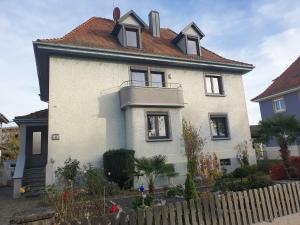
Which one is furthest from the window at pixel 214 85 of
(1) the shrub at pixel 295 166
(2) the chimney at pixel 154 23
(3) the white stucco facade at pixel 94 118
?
(1) the shrub at pixel 295 166

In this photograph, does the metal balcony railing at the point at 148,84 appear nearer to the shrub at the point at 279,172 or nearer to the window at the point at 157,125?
the window at the point at 157,125

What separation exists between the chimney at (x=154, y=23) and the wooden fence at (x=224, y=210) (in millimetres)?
15607

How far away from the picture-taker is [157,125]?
15281 millimetres

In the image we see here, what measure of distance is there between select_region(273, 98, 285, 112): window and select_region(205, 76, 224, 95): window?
43.8 ft

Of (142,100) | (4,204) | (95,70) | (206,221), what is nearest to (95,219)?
(206,221)

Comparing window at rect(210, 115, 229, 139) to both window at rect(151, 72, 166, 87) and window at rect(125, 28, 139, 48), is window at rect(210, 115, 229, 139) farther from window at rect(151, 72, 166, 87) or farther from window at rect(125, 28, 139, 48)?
window at rect(125, 28, 139, 48)

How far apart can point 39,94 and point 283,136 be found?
17.9 metres

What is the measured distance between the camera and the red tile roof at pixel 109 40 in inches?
585

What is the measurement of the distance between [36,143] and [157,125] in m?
9.13

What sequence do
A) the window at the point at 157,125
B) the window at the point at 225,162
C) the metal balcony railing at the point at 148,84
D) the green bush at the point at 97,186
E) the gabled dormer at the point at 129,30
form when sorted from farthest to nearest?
the window at the point at 225,162
the gabled dormer at the point at 129,30
the metal balcony railing at the point at 148,84
the window at the point at 157,125
the green bush at the point at 97,186

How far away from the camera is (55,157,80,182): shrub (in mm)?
12461

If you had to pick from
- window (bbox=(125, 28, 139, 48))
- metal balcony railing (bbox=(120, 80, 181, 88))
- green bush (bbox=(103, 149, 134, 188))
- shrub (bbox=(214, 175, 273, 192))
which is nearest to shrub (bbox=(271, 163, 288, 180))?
shrub (bbox=(214, 175, 273, 192))

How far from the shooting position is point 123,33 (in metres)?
16.5

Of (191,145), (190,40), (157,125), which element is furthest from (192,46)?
(191,145)
